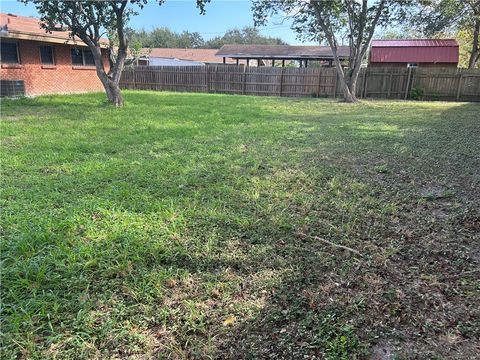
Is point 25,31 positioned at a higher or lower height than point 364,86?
higher

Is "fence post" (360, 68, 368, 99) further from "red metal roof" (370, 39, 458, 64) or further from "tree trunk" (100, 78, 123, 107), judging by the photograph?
"tree trunk" (100, 78, 123, 107)

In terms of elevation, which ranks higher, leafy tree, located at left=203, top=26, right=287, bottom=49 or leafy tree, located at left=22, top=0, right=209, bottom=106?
leafy tree, located at left=203, top=26, right=287, bottom=49

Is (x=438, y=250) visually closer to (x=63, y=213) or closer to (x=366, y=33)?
(x=63, y=213)

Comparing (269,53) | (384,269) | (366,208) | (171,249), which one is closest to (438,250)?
(384,269)

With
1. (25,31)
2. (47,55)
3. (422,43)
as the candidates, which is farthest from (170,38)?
(25,31)

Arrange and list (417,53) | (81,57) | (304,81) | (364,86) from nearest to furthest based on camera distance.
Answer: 1. (81,57)
2. (364,86)
3. (304,81)
4. (417,53)

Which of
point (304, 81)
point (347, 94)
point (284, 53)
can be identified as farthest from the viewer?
point (284, 53)

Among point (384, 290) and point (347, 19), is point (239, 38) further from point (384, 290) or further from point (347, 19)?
point (384, 290)

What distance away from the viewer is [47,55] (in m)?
14.9

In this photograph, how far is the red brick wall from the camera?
533 inches

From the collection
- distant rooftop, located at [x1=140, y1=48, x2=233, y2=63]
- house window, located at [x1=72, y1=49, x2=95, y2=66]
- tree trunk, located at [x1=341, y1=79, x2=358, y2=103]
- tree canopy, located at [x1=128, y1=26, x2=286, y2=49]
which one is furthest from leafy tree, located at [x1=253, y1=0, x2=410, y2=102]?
tree canopy, located at [x1=128, y1=26, x2=286, y2=49]

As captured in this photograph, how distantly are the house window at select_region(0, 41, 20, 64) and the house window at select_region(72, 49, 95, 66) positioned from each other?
2.99m

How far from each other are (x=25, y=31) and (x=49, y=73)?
2.12 m

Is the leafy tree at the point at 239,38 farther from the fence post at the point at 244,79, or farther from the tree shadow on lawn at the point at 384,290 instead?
the tree shadow on lawn at the point at 384,290
